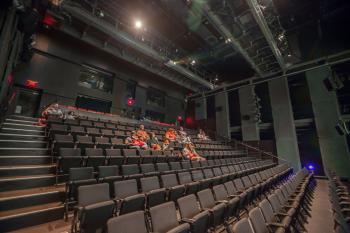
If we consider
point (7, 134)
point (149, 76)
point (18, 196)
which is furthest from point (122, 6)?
point (18, 196)

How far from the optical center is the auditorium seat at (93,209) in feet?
5.86

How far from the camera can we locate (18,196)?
7.48 feet

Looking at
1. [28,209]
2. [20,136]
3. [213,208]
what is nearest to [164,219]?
[213,208]

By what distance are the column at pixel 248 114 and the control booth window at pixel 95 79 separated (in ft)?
26.5

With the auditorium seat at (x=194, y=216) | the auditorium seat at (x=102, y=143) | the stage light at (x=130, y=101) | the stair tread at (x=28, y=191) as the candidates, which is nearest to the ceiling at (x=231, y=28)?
the stage light at (x=130, y=101)

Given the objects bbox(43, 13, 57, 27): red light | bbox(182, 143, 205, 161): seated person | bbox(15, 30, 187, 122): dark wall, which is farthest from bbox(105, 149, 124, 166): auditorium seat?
bbox(43, 13, 57, 27): red light

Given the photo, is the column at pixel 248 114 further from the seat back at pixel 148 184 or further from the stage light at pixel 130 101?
the seat back at pixel 148 184

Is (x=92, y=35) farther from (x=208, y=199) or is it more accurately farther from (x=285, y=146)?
(x=285, y=146)

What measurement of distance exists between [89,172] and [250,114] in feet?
33.3

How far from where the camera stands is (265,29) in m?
6.41

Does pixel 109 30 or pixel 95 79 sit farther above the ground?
pixel 109 30

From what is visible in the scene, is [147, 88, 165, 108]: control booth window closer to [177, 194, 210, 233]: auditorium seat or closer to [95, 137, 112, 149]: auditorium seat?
[95, 137, 112, 149]: auditorium seat

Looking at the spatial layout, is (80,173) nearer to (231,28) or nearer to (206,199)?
(206,199)

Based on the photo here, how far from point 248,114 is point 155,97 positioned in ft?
20.1
